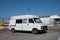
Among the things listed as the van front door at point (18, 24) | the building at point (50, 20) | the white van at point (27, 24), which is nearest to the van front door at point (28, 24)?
the white van at point (27, 24)

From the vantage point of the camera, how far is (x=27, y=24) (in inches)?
698

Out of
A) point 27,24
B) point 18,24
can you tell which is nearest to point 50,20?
point 18,24

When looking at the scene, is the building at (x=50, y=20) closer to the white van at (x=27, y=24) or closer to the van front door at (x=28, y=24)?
the white van at (x=27, y=24)

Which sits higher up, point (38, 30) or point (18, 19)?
point (18, 19)

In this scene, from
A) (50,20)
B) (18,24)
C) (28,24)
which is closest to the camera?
(28,24)

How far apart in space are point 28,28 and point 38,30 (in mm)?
1463

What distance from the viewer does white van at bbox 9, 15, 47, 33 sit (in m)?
17.0

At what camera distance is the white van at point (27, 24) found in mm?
17000

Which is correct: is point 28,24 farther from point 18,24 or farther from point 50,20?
point 50,20

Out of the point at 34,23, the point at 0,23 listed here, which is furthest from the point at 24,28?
the point at 0,23

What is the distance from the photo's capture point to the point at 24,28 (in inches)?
715

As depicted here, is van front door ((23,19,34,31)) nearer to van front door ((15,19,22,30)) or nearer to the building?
van front door ((15,19,22,30))

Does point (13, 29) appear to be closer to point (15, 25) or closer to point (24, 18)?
point (15, 25)

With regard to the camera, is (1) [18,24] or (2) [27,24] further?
(1) [18,24]
